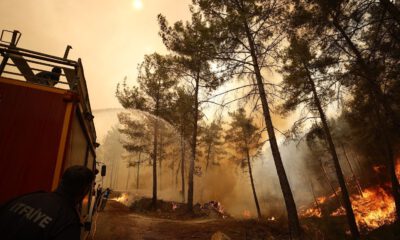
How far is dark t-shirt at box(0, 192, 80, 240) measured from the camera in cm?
172

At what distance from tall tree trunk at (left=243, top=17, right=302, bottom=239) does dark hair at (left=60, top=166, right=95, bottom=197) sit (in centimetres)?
791

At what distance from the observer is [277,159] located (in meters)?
9.38

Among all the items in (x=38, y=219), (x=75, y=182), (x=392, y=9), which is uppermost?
(x=392, y=9)

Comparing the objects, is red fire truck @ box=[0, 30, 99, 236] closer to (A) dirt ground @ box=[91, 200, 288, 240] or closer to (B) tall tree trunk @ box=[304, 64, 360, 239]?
(A) dirt ground @ box=[91, 200, 288, 240]

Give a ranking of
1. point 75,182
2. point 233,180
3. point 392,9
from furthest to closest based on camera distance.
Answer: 1. point 233,180
2. point 392,9
3. point 75,182

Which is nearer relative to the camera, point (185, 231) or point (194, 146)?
point (185, 231)

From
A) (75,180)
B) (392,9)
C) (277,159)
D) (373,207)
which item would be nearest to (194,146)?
(277,159)

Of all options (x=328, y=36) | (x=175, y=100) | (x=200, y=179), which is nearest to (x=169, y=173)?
(x=200, y=179)

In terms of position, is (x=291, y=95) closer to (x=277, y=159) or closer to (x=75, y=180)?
(x=277, y=159)

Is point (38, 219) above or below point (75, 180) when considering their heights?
below

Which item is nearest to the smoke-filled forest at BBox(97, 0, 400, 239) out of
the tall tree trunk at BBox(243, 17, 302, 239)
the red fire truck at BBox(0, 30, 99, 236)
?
the tall tree trunk at BBox(243, 17, 302, 239)

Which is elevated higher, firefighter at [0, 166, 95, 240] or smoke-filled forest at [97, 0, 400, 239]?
smoke-filled forest at [97, 0, 400, 239]

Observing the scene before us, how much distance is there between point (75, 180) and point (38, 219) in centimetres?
48

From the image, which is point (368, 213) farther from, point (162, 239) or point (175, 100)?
point (162, 239)
